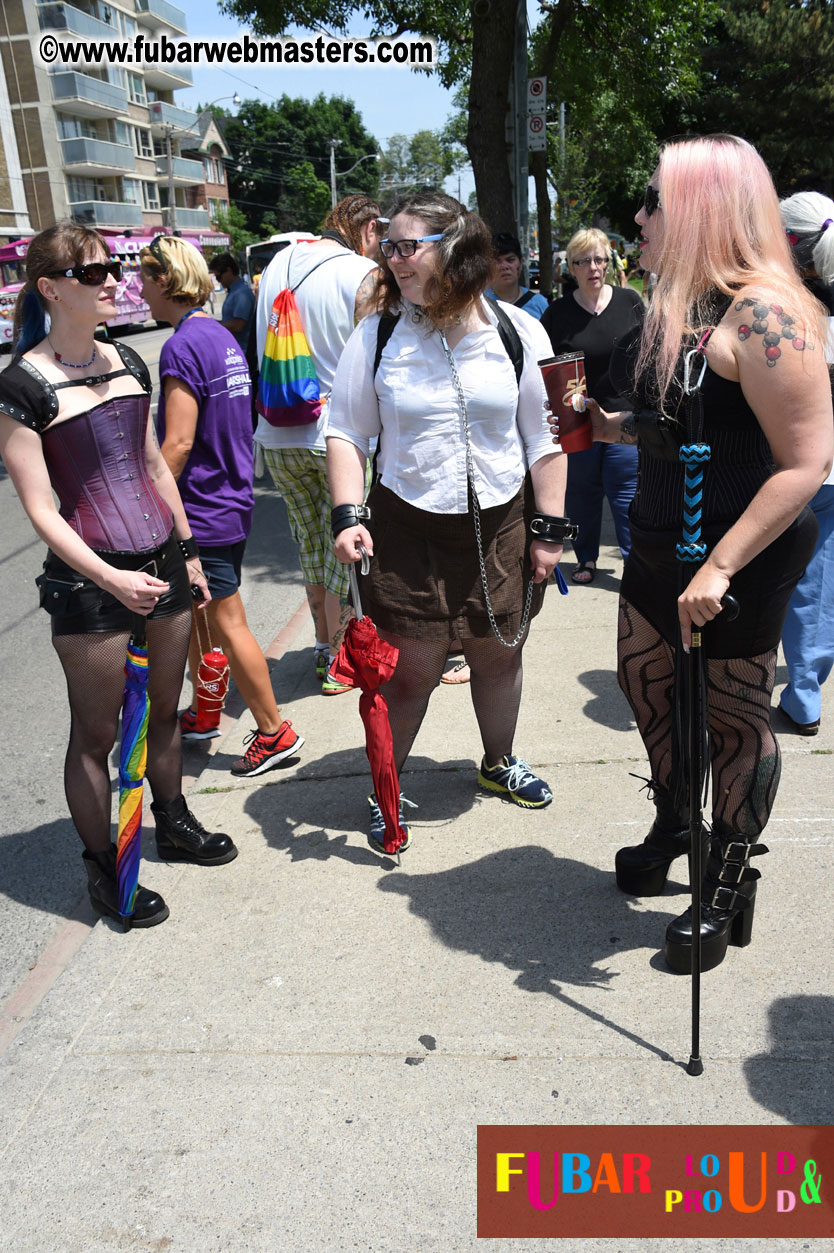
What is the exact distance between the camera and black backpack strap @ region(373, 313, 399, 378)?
304 centimetres

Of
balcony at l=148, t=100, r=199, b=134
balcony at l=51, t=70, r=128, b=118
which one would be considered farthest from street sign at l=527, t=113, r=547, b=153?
balcony at l=148, t=100, r=199, b=134

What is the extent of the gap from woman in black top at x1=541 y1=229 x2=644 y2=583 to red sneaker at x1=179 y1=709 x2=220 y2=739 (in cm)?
256

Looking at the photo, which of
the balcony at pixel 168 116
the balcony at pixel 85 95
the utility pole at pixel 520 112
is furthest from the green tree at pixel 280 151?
the utility pole at pixel 520 112

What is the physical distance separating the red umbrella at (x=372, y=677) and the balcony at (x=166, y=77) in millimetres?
67526

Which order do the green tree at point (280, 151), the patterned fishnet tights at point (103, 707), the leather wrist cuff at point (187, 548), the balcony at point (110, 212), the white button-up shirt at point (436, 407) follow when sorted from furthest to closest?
1. the green tree at point (280, 151)
2. the balcony at point (110, 212)
3. the leather wrist cuff at point (187, 548)
4. the white button-up shirt at point (436, 407)
5. the patterned fishnet tights at point (103, 707)

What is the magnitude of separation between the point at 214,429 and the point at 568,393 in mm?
1578

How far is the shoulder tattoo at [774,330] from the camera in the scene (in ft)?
6.90

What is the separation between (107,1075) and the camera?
2447 mm

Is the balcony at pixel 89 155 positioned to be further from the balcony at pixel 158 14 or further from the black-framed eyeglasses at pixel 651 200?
the black-framed eyeglasses at pixel 651 200

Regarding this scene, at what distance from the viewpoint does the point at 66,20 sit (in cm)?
4756

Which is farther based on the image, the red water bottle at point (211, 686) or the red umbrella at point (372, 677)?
the red water bottle at point (211, 686)

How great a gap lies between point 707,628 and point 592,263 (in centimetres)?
357

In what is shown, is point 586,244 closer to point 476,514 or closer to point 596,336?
point 596,336

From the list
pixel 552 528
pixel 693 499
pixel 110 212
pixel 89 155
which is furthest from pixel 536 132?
pixel 110 212
